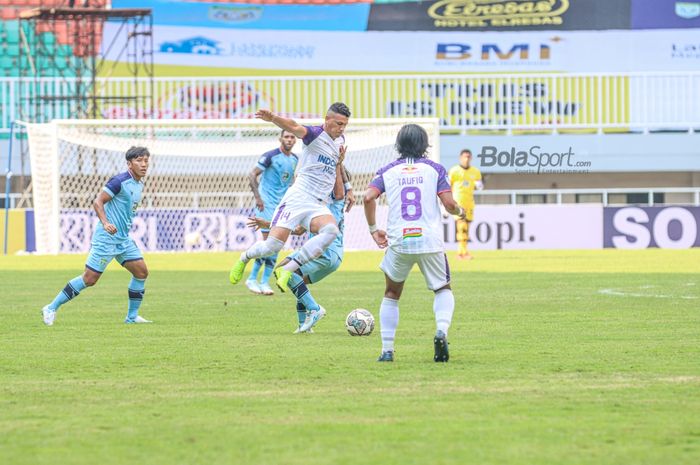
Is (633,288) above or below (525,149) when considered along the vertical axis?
below

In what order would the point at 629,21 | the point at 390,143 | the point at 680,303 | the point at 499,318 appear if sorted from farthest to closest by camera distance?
the point at 629,21 < the point at 390,143 < the point at 680,303 < the point at 499,318

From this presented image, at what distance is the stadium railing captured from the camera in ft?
123

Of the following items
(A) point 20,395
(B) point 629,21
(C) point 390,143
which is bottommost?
(A) point 20,395

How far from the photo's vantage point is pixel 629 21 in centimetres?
4212

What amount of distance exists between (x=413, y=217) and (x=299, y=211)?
Result: 3.13 m

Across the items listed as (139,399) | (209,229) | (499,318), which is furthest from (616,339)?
(209,229)

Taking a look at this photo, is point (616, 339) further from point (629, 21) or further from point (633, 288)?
point (629, 21)

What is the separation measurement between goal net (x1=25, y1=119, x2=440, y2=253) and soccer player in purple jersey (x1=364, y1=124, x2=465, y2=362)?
831 inches

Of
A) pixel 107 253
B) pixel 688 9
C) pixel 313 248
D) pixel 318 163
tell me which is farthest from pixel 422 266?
pixel 688 9

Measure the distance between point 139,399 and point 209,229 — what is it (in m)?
26.1

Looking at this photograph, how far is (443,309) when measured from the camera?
9680 millimetres

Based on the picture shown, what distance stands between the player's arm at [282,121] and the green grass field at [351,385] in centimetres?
187

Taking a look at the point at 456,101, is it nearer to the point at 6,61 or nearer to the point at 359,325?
the point at 6,61

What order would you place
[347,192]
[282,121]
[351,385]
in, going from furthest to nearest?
[347,192] → [282,121] → [351,385]
